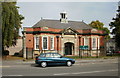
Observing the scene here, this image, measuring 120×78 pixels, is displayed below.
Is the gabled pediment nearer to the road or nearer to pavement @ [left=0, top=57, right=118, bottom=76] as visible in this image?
pavement @ [left=0, top=57, right=118, bottom=76]

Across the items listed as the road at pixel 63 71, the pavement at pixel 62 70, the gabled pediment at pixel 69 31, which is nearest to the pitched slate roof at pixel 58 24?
the gabled pediment at pixel 69 31

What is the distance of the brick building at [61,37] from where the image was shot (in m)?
37.7

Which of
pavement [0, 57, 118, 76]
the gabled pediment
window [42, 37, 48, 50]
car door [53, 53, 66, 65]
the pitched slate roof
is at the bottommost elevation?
pavement [0, 57, 118, 76]

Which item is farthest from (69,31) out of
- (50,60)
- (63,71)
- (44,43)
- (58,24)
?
(63,71)

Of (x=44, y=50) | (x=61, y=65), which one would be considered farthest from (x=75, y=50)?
(x=61, y=65)

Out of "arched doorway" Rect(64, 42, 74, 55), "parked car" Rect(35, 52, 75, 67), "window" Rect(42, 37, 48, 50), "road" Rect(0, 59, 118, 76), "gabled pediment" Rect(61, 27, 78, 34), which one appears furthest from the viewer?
"arched doorway" Rect(64, 42, 74, 55)

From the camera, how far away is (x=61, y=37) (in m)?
39.6

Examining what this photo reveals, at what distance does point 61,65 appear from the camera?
21203 millimetres

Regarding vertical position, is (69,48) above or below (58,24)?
below

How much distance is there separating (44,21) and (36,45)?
7130 mm

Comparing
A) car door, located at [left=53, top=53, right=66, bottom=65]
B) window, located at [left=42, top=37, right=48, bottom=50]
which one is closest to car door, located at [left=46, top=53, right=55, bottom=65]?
car door, located at [left=53, top=53, right=66, bottom=65]

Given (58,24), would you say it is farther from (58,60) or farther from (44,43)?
(58,60)

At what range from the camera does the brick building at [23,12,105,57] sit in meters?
37.7

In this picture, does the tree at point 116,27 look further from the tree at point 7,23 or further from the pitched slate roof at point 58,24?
the tree at point 7,23
